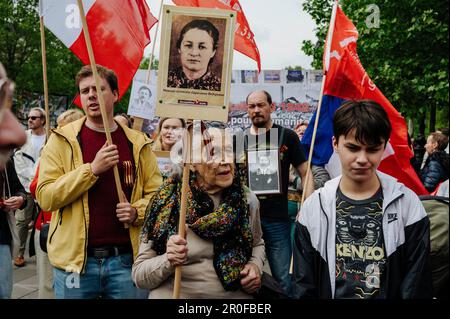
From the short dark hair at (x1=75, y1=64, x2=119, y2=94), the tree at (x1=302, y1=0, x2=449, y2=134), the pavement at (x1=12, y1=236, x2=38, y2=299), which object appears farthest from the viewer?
the tree at (x1=302, y1=0, x2=449, y2=134)

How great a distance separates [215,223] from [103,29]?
2.57 m

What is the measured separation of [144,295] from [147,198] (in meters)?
0.61

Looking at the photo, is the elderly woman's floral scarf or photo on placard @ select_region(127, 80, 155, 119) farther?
photo on placard @ select_region(127, 80, 155, 119)

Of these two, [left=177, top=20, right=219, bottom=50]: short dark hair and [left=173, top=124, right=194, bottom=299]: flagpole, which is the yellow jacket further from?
[left=177, top=20, right=219, bottom=50]: short dark hair

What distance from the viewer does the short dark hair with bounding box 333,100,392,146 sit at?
9.03ft

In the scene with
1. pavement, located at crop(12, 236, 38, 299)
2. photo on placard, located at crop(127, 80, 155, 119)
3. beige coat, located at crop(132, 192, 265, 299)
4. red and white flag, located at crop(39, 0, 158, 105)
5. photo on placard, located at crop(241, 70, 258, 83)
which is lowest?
pavement, located at crop(12, 236, 38, 299)

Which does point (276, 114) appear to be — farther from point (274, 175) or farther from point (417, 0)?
point (274, 175)

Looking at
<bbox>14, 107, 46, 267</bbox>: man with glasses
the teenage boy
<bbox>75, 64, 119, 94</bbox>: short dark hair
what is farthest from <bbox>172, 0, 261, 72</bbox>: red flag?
the teenage boy

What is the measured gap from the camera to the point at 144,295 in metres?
3.64

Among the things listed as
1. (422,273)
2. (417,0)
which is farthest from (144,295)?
(417,0)

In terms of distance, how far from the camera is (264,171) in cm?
520

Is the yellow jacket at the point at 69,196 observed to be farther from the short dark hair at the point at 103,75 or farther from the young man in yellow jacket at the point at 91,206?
the short dark hair at the point at 103,75

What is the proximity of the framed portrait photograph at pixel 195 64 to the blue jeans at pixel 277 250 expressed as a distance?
2.37 meters

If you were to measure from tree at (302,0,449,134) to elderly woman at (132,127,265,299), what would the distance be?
1157 centimetres
